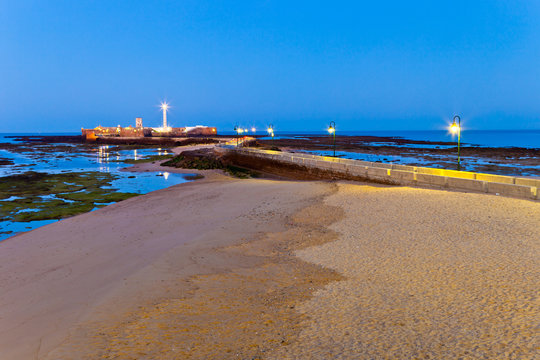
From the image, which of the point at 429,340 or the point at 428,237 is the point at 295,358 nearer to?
the point at 429,340

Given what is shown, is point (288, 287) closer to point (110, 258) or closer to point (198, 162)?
point (110, 258)

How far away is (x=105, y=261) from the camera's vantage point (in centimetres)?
1040

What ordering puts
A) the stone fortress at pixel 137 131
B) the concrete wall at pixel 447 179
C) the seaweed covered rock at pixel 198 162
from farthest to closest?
the stone fortress at pixel 137 131, the seaweed covered rock at pixel 198 162, the concrete wall at pixel 447 179

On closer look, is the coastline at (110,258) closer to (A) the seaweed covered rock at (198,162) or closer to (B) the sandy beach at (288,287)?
(B) the sandy beach at (288,287)

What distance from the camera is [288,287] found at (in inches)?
292

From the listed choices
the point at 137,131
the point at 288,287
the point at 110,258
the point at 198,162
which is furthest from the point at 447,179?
the point at 137,131

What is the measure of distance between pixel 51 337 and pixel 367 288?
19.4 ft

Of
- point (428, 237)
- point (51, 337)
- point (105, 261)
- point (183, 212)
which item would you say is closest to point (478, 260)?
point (428, 237)

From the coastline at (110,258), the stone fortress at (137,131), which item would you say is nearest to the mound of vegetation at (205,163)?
the coastline at (110,258)

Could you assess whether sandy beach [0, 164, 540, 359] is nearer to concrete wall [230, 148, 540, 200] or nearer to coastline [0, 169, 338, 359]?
coastline [0, 169, 338, 359]

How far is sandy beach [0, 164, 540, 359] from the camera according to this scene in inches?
209

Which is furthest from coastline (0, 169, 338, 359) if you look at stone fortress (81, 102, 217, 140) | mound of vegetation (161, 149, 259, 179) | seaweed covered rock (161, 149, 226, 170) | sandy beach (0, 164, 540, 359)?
stone fortress (81, 102, 217, 140)

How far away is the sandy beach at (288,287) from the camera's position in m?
5.31

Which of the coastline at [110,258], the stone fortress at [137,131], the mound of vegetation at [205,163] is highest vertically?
the stone fortress at [137,131]
